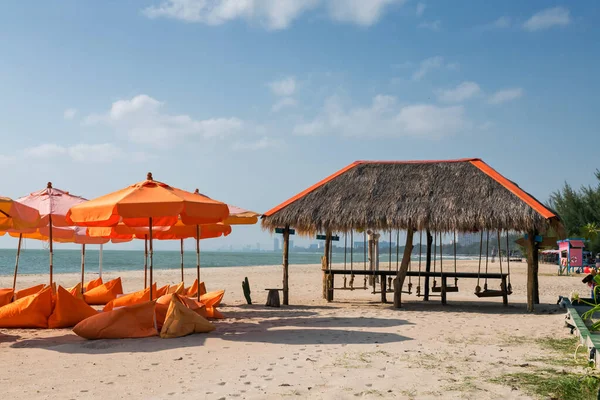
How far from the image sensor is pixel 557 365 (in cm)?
586

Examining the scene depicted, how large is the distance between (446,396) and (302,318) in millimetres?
5270

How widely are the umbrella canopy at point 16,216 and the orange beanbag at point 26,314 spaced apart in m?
1.32

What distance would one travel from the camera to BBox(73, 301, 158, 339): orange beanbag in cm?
727

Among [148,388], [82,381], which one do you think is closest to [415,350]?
[148,388]

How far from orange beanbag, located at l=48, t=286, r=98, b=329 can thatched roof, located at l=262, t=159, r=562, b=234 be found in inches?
183

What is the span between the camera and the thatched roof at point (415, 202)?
1072 cm

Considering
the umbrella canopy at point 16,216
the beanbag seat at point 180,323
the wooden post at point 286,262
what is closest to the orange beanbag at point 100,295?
the wooden post at point 286,262

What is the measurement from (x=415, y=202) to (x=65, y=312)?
22.1ft

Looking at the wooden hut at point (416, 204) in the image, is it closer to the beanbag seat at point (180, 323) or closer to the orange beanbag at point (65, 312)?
the beanbag seat at point (180, 323)

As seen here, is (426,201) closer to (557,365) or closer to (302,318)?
(302,318)

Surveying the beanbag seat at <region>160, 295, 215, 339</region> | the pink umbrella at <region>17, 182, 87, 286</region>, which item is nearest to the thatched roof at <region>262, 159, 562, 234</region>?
the pink umbrella at <region>17, 182, 87, 286</region>

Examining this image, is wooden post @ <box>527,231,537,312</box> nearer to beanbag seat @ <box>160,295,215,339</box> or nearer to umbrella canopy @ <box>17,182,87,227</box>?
beanbag seat @ <box>160,295,215,339</box>

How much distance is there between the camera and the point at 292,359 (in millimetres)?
6176

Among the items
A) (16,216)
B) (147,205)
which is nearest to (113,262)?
(16,216)
